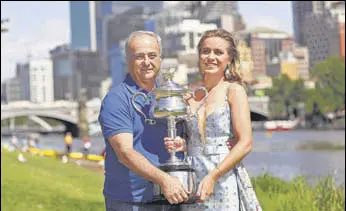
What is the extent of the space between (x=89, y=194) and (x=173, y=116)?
982cm

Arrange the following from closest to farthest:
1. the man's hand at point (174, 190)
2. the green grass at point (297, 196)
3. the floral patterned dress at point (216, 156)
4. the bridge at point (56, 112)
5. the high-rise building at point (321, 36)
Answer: the man's hand at point (174, 190), the floral patterned dress at point (216, 156), the green grass at point (297, 196), the bridge at point (56, 112), the high-rise building at point (321, 36)

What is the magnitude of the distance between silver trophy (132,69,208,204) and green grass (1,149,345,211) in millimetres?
4737

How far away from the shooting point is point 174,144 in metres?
3.95

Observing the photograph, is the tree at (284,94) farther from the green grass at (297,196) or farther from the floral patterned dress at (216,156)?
the floral patterned dress at (216,156)

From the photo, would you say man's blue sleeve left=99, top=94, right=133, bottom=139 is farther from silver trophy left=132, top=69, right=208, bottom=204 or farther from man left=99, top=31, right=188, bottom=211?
silver trophy left=132, top=69, right=208, bottom=204

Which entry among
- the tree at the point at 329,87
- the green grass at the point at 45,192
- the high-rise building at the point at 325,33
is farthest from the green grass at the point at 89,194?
the high-rise building at the point at 325,33

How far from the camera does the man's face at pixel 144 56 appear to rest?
13.5 feet

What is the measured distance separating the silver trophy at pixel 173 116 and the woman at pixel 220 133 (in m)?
0.07

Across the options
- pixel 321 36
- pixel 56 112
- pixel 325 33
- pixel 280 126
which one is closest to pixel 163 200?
pixel 56 112

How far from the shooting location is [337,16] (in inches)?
6363

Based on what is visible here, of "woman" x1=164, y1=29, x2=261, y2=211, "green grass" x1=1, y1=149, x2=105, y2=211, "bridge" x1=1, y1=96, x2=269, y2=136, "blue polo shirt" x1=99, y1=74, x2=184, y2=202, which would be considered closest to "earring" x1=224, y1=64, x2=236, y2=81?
Answer: "woman" x1=164, y1=29, x2=261, y2=211

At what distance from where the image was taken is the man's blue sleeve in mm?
3986

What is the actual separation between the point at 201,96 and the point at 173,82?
319mm

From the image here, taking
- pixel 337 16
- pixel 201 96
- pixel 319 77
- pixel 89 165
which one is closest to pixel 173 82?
pixel 201 96
